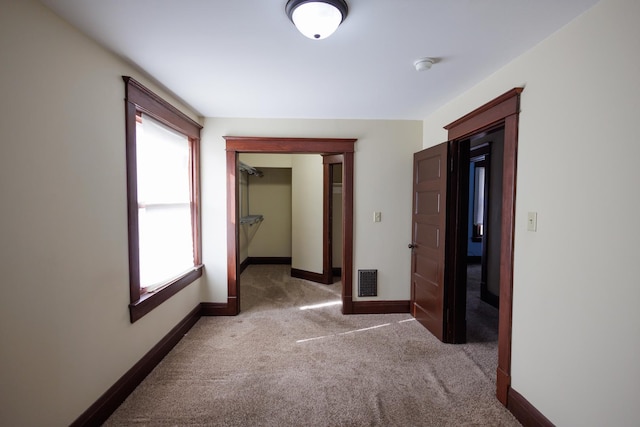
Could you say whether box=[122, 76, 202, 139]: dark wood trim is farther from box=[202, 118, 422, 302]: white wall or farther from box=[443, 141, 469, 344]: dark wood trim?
box=[443, 141, 469, 344]: dark wood trim

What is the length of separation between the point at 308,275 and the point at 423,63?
3662 mm

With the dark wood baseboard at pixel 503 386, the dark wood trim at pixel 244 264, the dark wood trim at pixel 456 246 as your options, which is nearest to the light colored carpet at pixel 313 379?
the dark wood baseboard at pixel 503 386

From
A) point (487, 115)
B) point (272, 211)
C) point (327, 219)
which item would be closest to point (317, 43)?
point (487, 115)

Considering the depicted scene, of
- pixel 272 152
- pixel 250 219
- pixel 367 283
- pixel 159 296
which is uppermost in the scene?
pixel 272 152

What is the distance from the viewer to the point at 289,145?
125 inches

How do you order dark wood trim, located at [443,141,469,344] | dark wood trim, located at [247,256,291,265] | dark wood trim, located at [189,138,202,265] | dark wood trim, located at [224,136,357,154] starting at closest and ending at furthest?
dark wood trim, located at [443,141,469,344]
dark wood trim, located at [189,138,202,265]
dark wood trim, located at [224,136,357,154]
dark wood trim, located at [247,256,291,265]

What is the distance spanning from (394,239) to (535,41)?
2179mm

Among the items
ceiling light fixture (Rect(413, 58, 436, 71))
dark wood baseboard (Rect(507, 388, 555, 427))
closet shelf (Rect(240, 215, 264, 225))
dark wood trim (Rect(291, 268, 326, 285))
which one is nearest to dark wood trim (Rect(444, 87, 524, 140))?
ceiling light fixture (Rect(413, 58, 436, 71))

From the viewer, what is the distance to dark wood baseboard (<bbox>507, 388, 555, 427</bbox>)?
5.24 feet

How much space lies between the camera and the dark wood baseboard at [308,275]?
4578 mm

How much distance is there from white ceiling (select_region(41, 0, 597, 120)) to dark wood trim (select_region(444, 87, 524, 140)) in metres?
0.25

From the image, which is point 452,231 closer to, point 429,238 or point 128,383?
point 429,238

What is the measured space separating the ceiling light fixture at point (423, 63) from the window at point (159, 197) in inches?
79.1

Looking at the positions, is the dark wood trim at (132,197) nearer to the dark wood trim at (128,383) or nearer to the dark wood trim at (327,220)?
the dark wood trim at (128,383)
